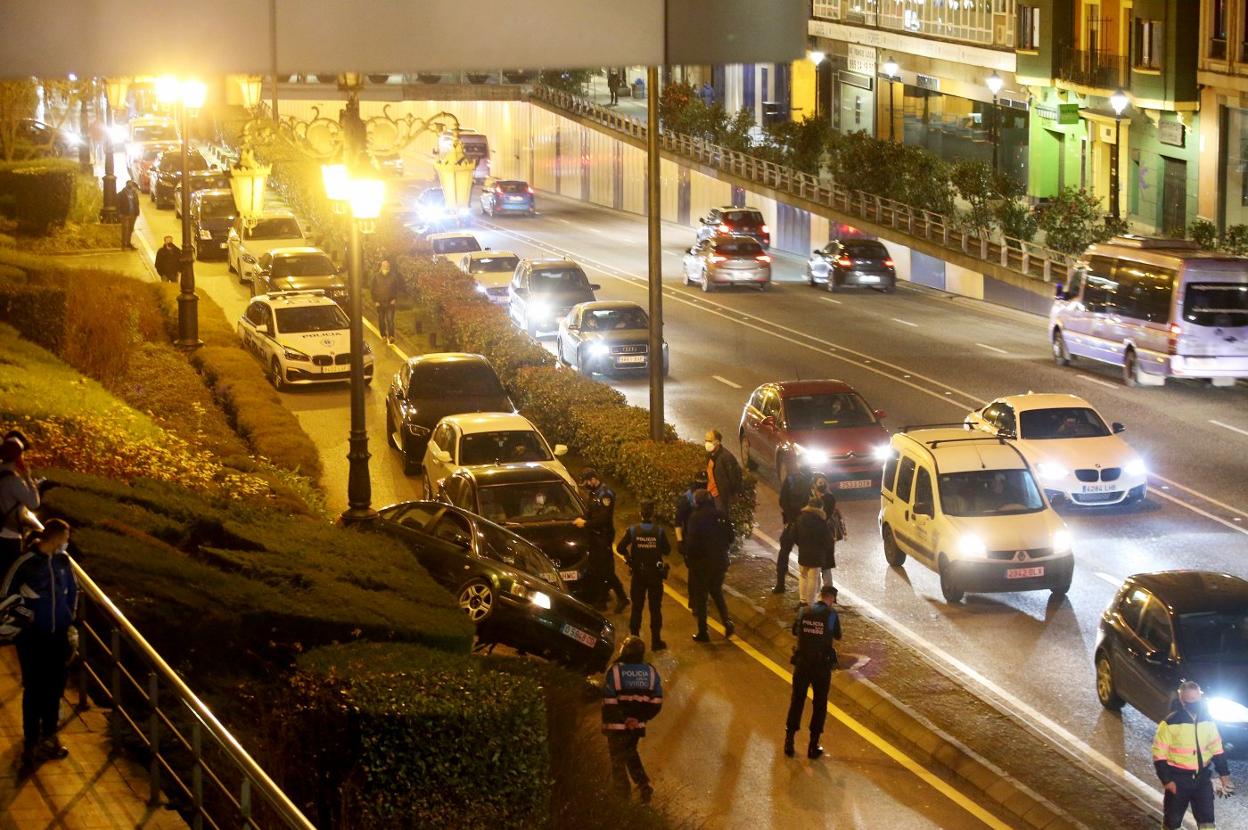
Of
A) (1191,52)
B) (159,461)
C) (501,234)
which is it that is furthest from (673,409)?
(501,234)

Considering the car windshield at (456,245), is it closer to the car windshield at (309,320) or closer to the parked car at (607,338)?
the parked car at (607,338)

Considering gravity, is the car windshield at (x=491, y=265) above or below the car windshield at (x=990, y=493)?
above

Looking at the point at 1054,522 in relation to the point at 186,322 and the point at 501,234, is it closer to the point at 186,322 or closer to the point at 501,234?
the point at 186,322

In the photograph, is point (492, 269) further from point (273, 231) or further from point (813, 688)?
point (813, 688)

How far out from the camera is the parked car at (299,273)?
37.0m

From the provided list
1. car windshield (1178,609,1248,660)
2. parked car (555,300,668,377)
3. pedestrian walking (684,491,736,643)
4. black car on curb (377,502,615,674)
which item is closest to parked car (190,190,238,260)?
Result: parked car (555,300,668,377)

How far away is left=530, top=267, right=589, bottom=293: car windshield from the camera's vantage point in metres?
39.0

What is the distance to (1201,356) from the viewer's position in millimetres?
31703

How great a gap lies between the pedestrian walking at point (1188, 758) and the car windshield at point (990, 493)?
7059mm

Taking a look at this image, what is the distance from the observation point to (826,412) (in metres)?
25.5

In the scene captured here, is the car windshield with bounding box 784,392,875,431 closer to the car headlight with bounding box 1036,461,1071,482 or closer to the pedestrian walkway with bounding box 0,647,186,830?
the car headlight with bounding box 1036,461,1071,482

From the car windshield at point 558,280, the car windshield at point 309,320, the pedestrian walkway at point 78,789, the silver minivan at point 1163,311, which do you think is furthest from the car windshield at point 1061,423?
the pedestrian walkway at point 78,789

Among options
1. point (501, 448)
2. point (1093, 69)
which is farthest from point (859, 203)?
point (501, 448)

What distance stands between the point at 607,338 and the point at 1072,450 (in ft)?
38.8
